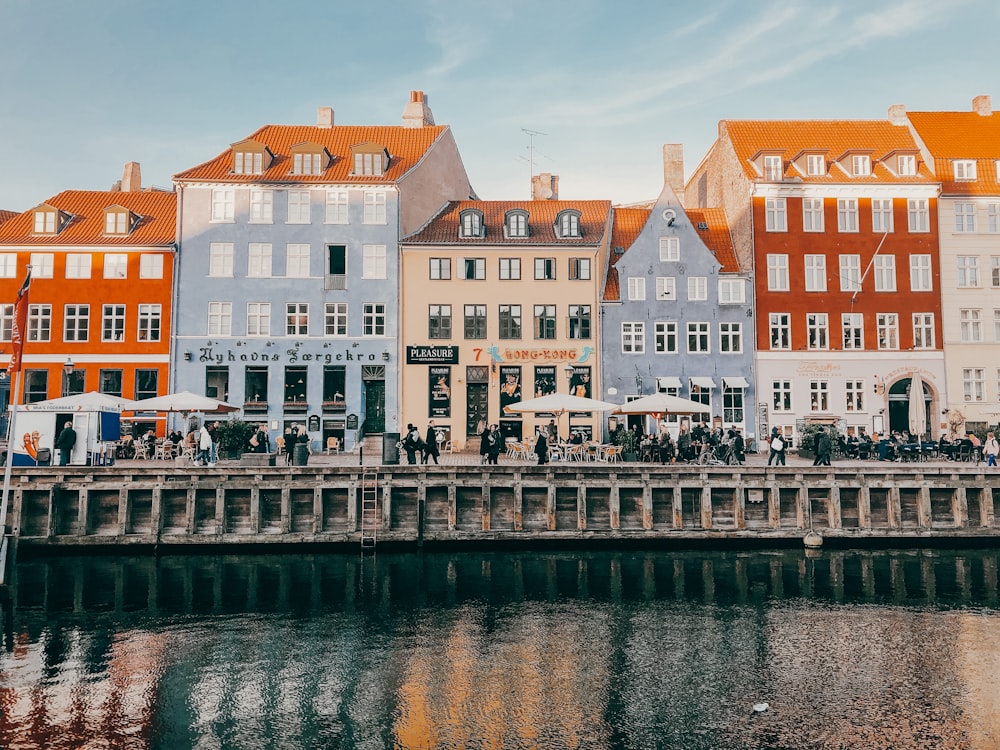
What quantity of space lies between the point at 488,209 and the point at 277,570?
92.3 ft

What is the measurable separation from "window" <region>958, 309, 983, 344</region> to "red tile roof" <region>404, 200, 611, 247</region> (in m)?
20.6

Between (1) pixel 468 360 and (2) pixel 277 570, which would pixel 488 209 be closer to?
(1) pixel 468 360

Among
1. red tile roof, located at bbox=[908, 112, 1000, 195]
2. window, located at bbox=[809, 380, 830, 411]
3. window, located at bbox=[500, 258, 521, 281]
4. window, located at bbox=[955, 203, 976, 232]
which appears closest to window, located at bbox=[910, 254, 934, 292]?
window, located at bbox=[955, 203, 976, 232]

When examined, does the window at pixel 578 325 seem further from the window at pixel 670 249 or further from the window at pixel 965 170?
the window at pixel 965 170

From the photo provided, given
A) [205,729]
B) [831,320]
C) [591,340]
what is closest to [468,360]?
[591,340]

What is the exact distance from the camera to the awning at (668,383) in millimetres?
43156

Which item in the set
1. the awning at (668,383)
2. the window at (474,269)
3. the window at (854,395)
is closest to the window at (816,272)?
the window at (854,395)

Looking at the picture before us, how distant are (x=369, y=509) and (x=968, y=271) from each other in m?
36.9

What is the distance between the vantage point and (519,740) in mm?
13000

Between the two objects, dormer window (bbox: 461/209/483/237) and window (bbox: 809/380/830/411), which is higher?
dormer window (bbox: 461/209/483/237)

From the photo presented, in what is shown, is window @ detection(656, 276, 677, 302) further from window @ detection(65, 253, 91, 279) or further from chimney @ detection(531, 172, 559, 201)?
window @ detection(65, 253, 91, 279)

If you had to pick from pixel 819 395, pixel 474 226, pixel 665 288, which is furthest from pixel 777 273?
pixel 474 226

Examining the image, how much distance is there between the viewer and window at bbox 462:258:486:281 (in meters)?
44.4

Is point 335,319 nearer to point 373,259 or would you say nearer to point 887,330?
point 373,259
